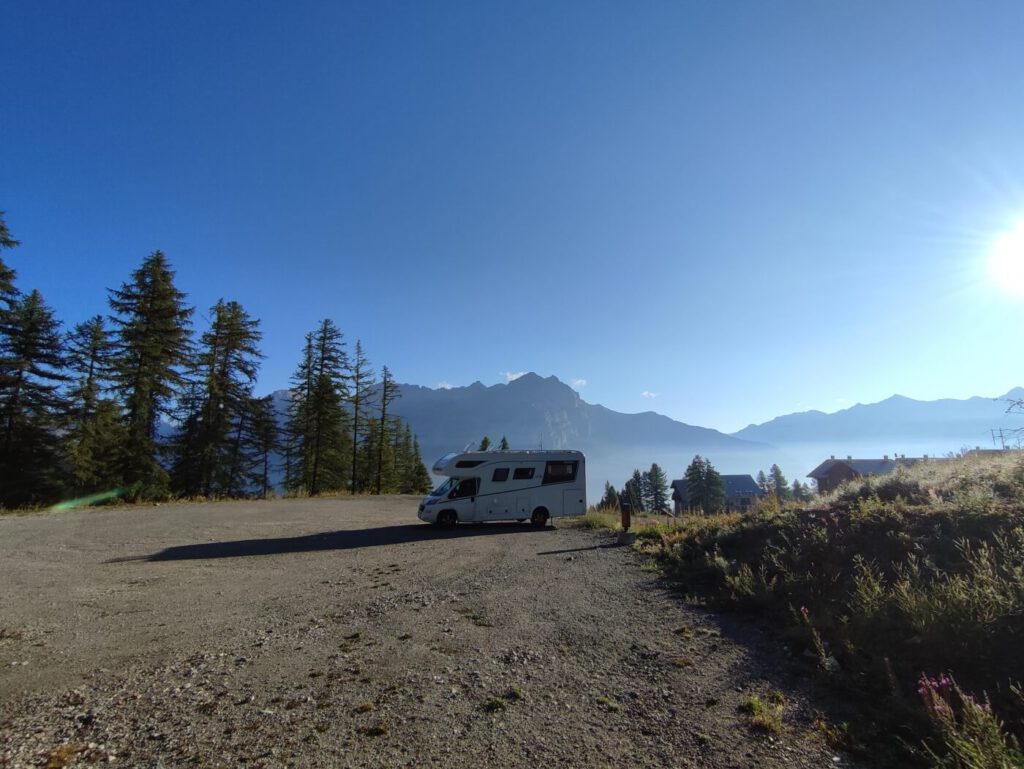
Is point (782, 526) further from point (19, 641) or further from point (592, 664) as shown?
point (19, 641)

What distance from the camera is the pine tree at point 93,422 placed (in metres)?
22.5

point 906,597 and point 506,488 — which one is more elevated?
point 506,488

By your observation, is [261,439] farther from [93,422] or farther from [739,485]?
[739,485]

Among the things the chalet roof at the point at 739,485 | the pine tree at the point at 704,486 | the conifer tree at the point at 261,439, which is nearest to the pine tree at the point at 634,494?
the pine tree at the point at 704,486

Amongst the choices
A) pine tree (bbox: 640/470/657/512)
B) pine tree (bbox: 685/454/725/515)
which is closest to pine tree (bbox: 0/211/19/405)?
pine tree (bbox: 685/454/725/515)

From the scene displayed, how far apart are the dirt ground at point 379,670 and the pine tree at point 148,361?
1765cm

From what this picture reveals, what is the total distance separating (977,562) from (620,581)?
5.45 metres

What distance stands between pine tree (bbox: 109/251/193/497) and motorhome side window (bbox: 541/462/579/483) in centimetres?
2165

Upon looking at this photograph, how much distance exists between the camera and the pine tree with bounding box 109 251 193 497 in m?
25.6

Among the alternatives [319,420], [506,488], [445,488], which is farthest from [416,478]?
[506,488]

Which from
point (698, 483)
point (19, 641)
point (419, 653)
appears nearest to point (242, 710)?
point (419, 653)

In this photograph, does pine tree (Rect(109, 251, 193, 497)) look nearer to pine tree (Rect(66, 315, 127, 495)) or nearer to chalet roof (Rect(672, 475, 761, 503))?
pine tree (Rect(66, 315, 127, 495))

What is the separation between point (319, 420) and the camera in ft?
123

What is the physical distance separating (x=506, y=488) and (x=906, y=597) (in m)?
13.9
